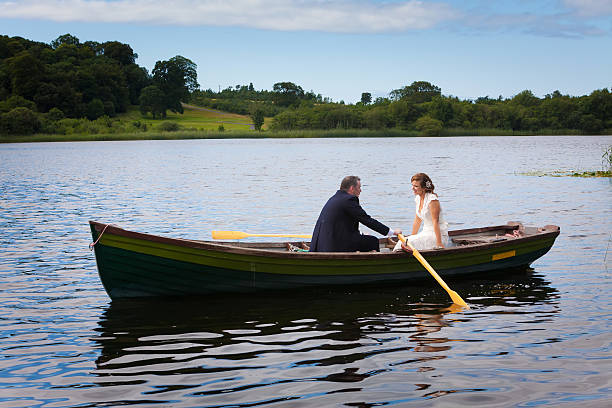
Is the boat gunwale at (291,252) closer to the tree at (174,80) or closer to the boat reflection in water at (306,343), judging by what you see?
the boat reflection in water at (306,343)

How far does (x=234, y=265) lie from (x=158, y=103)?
5520 inches

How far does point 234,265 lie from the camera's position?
30.2ft

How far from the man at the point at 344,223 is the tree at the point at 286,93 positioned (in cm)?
17133

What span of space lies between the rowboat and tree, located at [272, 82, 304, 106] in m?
171

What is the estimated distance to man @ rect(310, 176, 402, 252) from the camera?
31.5ft

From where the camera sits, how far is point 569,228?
53.4 feet

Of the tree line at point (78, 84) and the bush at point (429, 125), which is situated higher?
the tree line at point (78, 84)

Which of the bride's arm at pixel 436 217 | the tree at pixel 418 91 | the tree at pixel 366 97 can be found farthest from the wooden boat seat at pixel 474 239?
the tree at pixel 366 97

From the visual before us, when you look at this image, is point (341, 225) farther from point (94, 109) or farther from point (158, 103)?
point (158, 103)

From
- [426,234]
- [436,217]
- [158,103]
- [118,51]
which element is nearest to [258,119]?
[158,103]

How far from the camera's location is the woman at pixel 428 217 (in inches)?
400

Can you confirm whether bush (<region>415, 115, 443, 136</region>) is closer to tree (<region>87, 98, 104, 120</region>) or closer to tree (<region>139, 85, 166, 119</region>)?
tree (<region>139, 85, 166, 119</region>)

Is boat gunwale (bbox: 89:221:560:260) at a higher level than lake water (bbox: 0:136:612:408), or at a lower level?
higher

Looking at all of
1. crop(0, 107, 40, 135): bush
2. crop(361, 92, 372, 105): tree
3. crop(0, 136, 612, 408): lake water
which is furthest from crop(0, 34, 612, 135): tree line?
crop(0, 136, 612, 408): lake water
